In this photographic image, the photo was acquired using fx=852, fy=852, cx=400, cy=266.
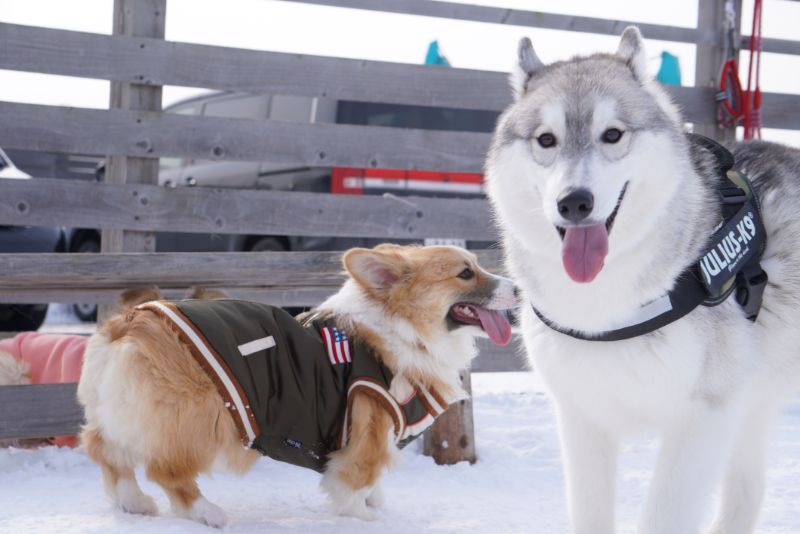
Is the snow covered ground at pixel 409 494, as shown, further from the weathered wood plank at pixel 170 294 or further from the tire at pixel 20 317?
the tire at pixel 20 317

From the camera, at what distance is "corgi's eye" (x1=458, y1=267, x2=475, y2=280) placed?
3.42m

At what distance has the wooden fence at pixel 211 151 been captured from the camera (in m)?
4.03

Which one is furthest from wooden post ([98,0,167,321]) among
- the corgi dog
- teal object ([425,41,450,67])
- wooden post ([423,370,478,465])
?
teal object ([425,41,450,67])

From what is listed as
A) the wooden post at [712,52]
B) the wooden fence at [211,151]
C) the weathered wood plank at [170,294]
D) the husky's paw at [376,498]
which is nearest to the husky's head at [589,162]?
the husky's paw at [376,498]

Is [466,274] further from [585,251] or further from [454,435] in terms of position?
[585,251]

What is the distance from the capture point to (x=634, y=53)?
244cm

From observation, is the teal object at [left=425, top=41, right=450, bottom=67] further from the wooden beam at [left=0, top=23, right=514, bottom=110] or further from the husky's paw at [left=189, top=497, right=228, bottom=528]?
the husky's paw at [left=189, top=497, right=228, bottom=528]

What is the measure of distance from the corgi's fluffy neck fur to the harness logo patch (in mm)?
1296

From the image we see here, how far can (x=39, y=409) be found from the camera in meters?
3.73

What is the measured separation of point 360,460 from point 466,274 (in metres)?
0.88

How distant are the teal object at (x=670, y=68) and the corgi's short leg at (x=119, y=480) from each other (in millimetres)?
5524

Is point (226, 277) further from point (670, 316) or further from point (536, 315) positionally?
point (670, 316)

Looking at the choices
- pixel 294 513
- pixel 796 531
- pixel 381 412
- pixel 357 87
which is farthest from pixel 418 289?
pixel 357 87

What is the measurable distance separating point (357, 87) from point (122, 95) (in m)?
1.39
